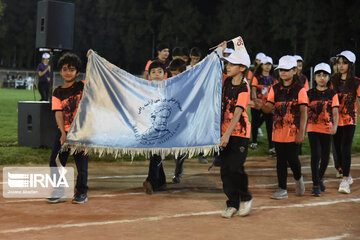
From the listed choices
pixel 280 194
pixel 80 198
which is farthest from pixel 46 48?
pixel 280 194

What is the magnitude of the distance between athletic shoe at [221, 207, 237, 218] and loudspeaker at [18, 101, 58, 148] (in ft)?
18.6

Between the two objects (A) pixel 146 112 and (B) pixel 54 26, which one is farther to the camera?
(B) pixel 54 26

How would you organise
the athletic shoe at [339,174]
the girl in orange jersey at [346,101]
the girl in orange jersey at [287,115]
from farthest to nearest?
the athletic shoe at [339,174]
the girl in orange jersey at [346,101]
the girl in orange jersey at [287,115]

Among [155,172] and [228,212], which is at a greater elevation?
[155,172]

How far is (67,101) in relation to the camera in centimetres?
703

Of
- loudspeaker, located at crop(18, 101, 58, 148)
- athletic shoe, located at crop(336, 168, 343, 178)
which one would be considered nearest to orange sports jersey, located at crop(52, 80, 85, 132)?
loudspeaker, located at crop(18, 101, 58, 148)

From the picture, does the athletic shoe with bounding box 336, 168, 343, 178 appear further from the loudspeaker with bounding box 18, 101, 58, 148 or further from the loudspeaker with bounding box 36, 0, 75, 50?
the loudspeaker with bounding box 36, 0, 75, 50

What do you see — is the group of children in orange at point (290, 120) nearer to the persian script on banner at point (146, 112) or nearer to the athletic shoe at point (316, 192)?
the athletic shoe at point (316, 192)

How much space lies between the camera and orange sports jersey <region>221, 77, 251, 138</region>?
638 cm

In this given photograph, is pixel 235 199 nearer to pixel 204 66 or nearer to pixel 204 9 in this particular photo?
pixel 204 66

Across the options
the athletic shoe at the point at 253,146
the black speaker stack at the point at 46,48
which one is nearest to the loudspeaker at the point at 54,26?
the black speaker stack at the point at 46,48

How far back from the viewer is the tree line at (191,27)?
67.1m

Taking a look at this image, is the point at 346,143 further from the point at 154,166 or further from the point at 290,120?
the point at 154,166

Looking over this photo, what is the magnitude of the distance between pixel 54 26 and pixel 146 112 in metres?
5.40
